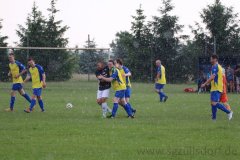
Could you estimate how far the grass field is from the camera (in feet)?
33.8

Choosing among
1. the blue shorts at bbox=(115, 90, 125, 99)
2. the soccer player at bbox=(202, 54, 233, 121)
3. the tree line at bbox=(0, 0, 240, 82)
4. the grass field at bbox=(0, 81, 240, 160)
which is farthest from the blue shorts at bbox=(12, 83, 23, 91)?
the tree line at bbox=(0, 0, 240, 82)

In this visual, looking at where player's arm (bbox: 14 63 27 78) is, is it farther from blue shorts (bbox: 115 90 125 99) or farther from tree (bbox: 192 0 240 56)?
tree (bbox: 192 0 240 56)

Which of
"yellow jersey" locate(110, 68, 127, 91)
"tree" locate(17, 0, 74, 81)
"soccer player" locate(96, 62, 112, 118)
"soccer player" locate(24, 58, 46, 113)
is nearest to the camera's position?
"yellow jersey" locate(110, 68, 127, 91)

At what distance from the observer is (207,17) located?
172 ft

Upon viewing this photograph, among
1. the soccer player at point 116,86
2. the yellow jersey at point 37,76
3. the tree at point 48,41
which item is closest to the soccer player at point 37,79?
the yellow jersey at point 37,76

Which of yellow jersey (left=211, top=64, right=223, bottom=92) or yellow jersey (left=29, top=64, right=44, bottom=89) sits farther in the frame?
yellow jersey (left=29, top=64, right=44, bottom=89)

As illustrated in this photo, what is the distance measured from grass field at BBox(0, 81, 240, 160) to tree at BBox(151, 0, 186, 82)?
31582 millimetres

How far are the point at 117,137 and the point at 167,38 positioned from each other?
4263cm

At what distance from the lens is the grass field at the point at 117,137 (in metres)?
10.3

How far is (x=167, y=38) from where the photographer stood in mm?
54594

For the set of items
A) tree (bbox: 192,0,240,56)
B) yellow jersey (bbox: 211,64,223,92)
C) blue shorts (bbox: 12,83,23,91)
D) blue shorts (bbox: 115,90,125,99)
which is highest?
tree (bbox: 192,0,240,56)

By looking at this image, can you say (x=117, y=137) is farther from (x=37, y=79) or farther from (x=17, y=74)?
(x=17, y=74)

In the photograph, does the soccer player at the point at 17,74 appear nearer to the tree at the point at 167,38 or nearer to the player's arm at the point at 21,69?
the player's arm at the point at 21,69

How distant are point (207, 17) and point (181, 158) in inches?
1713
